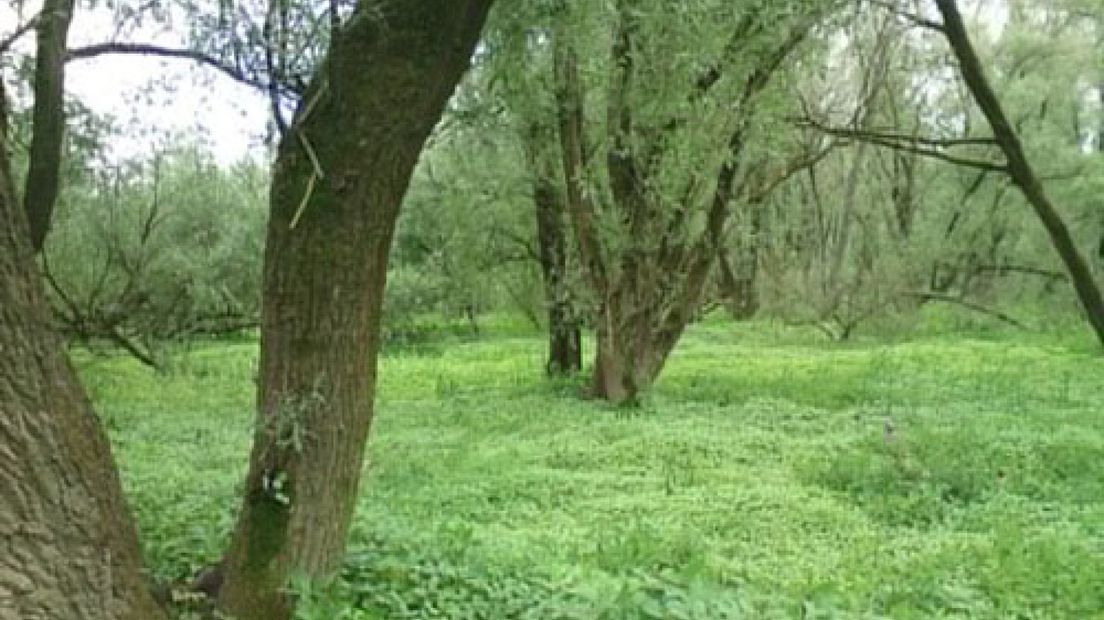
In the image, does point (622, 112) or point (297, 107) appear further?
point (622, 112)

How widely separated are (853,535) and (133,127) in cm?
541

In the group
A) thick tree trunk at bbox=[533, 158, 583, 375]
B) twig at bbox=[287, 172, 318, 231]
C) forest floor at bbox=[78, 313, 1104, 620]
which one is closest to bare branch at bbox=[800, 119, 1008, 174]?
twig at bbox=[287, 172, 318, 231]

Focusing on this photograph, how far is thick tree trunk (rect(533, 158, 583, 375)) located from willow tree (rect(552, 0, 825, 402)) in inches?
30.0

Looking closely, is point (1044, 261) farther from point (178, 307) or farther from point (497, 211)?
point (178, 307)

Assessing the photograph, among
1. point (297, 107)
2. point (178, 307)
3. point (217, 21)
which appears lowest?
point (178, 307)

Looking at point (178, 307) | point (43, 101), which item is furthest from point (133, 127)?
point (43, 101)

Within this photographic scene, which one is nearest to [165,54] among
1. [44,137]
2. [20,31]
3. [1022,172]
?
[20,31]

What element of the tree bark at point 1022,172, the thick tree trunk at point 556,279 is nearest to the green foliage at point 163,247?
the thick tree trunk at point 556,279

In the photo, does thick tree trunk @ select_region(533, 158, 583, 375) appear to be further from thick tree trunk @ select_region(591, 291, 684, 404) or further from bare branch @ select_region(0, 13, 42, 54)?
bare branch @ select_region(0, 13, 42, 54)

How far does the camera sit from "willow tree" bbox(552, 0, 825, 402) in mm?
10875

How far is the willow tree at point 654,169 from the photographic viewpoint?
10875 millimetres

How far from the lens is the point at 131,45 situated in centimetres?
475

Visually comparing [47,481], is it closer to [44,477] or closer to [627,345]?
[44,477]

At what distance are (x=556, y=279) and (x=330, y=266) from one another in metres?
11.1
